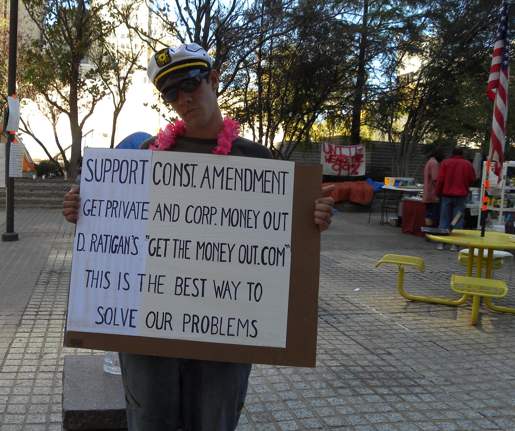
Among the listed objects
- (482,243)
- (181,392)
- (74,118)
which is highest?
(74,118)

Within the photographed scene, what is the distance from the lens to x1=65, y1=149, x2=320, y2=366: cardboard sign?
2168mm

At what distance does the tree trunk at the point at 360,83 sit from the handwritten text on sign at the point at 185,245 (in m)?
15.8

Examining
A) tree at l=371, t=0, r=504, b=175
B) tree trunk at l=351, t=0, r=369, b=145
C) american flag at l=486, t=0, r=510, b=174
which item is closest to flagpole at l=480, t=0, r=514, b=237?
american flag at l=486, t=0, r=510, b=174

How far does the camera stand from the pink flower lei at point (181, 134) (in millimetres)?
2205

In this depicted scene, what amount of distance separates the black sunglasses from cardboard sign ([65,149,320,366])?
219mm

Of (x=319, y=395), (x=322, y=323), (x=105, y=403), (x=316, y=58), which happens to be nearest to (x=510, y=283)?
(x=322, y=323)

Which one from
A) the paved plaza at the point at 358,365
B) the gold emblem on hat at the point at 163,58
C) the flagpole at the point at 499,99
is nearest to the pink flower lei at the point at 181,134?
the gold emblem on hat at the point at 163,58

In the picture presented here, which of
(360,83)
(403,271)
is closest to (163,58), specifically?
(403,271)

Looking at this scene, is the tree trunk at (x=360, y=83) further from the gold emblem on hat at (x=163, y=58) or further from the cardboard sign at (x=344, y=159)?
the gold emblem on hat at (x=163, y=58)

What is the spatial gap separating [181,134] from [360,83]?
16.6 m

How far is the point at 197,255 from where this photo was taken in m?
2.20

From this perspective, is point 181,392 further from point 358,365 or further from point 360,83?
point 360,83

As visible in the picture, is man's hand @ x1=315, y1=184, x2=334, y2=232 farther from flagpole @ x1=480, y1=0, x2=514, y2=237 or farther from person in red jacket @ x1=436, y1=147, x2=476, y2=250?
person in red jacket @ x1=436, y1=147, x2=476, y2=250

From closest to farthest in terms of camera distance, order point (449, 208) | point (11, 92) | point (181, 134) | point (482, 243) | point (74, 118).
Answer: point (181, 134)
point (482, 243)
point (11, 92)
point (449, 208)
point (74, 118)
